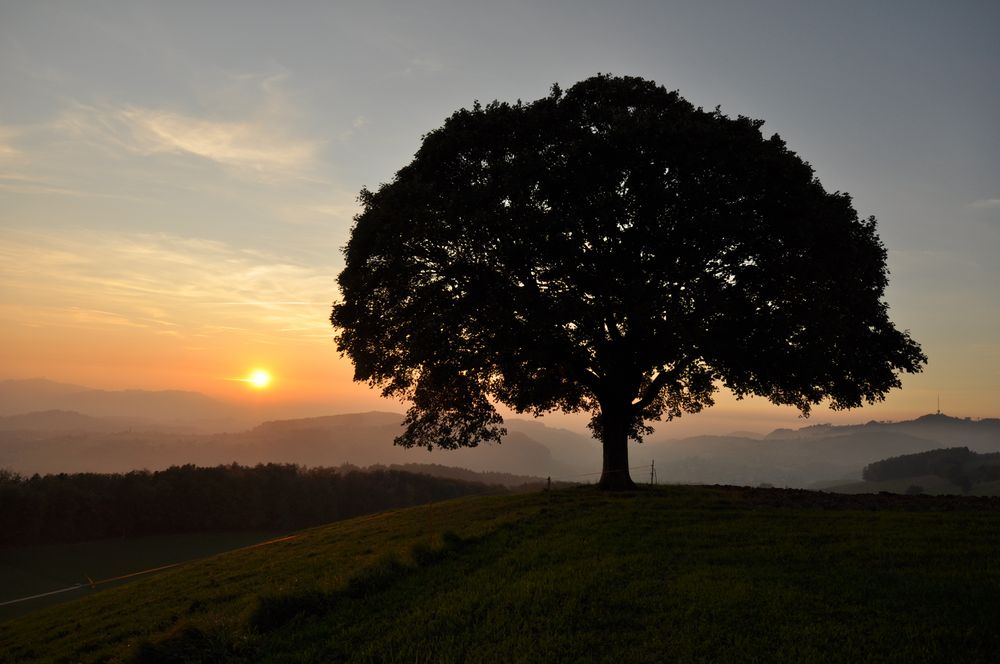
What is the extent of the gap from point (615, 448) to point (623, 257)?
10266 millimetres

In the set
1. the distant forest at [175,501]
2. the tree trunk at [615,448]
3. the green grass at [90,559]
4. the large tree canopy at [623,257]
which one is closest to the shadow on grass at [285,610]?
the large tree canopy at [623,257]

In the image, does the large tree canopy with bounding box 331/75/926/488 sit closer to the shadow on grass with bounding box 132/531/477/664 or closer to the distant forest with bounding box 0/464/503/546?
the shadow on grass with bounding box 132/531/477/664

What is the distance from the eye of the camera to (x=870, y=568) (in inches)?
559

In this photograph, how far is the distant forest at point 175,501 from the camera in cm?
7844

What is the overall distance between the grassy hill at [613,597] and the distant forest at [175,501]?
7014cm

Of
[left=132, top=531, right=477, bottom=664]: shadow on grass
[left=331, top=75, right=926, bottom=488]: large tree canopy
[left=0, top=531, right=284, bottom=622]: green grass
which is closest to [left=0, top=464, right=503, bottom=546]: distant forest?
[left=0, top=531, right=284, bottom=622]: green grass

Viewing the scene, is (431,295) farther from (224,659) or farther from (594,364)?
(224,659)

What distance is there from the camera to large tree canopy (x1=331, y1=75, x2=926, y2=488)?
25.3 meters

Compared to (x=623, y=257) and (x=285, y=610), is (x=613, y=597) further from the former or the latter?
(x=623, y=257)

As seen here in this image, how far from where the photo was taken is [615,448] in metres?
30.4

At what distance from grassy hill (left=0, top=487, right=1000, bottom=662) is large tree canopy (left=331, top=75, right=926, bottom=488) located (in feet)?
23.6

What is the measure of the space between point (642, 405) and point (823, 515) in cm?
1130

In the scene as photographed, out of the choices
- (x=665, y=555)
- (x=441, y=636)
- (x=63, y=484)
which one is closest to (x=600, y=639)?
(x=441, y=636)

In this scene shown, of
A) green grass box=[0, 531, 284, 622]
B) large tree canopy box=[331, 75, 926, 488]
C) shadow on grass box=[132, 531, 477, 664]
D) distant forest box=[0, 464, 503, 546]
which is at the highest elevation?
large tree canopy box=[331, 75, 926, 488]
